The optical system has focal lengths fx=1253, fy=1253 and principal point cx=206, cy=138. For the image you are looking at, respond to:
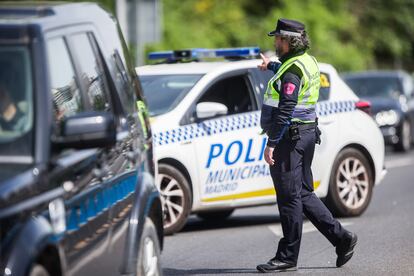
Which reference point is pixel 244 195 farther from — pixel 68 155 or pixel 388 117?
pixel 388 117

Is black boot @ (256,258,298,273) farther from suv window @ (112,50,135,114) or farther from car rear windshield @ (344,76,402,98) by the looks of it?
car rear windshield @ (344,76,402,98)

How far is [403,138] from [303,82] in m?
16.3

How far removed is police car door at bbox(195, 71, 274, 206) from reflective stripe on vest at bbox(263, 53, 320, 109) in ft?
8.28

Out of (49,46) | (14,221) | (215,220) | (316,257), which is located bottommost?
(215,220)

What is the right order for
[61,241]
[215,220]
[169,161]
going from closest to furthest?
[61,241], [169,161], [215,220]

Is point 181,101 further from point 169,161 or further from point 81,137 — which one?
point 81,137

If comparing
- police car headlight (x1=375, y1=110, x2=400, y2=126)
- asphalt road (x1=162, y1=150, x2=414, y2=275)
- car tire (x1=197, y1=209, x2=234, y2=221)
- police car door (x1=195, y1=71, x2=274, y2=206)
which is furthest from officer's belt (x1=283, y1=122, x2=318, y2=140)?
police car headlight (x1=375, y1=110, x2=400, y2=126)

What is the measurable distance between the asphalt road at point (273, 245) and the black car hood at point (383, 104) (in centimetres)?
1008

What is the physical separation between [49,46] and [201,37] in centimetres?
2688

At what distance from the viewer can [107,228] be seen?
19.1 ft

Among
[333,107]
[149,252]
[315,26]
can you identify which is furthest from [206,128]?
[315,26]

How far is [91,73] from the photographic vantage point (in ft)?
20.4

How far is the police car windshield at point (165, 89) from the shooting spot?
11.3 meters

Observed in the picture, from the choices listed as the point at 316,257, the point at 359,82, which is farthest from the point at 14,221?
the point at 359,82
